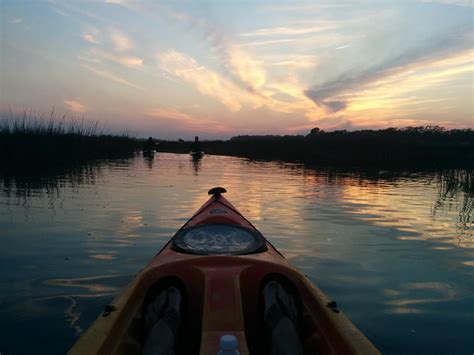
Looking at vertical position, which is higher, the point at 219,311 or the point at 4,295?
the point at 219,311

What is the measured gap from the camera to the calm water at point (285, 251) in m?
3.99

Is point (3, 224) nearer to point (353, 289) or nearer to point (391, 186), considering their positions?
point (353, 289)

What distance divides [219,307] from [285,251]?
3921 mm

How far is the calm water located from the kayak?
3.44ft

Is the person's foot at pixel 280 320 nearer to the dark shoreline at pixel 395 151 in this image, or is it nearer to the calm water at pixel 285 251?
the calm water at pixel 285 251

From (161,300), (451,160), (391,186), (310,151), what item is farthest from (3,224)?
(310,151)

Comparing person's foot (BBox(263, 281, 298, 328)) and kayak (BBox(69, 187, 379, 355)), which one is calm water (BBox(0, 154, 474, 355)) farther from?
person's foot (BBox(263, 281, 298, 328))

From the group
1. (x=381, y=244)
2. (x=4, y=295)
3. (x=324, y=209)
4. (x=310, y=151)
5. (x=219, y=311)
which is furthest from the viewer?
(x=310, y=151)

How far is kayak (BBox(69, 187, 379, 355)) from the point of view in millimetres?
2490

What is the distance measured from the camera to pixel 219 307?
2789mm

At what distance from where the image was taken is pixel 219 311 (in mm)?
2742

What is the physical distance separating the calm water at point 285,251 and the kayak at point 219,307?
1047 millimetres

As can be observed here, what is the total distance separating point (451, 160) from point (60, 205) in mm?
28261

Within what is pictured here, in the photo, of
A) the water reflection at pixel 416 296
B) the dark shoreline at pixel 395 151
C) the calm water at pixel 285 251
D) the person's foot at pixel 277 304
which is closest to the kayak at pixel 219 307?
the person's foot at pixel 277 304
